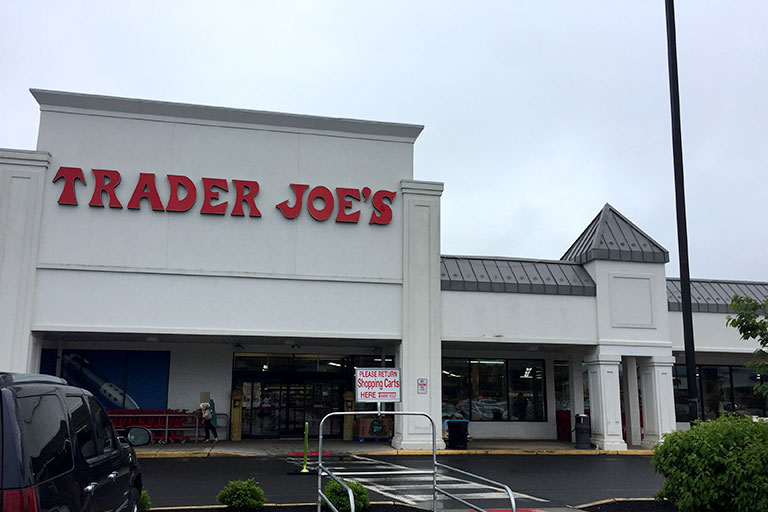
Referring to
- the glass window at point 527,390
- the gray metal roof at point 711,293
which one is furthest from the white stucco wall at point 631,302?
the glass window at point 527,390

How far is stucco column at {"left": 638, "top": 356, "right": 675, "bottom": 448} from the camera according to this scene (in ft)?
73.5

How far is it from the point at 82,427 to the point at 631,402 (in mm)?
21843

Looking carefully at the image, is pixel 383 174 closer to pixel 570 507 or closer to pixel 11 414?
pixel 570 507

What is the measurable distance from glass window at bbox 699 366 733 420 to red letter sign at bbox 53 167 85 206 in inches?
926

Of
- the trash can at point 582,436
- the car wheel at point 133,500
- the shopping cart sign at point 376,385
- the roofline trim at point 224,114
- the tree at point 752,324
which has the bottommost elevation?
the trash can at point 582,436

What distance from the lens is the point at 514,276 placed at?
2262 cm

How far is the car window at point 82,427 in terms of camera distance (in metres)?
5.42

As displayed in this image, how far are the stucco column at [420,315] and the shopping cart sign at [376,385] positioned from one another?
A: 20.7 feet

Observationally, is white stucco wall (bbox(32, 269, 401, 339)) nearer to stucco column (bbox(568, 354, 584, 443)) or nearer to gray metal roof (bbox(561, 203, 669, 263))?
gray metal roof (bbox(561, 203, 669, 263))

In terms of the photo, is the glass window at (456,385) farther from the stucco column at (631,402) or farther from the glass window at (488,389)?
the stucco column at (631,402)

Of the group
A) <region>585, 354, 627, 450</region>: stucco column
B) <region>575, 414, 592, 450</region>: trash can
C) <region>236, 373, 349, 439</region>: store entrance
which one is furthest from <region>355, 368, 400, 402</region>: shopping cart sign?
<region>585, 354, 627, 450</region>: stucco column

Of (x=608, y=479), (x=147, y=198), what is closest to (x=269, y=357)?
(x=147, y=198)

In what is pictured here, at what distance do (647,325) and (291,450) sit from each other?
12502mm

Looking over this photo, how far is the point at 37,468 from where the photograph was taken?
4.33m
